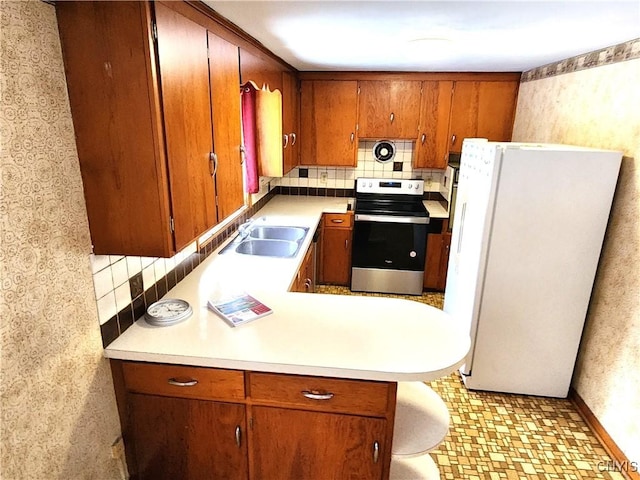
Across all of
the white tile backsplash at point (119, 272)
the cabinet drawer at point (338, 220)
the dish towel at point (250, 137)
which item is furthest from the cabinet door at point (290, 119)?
the white tile backsplash at point (119, 272)

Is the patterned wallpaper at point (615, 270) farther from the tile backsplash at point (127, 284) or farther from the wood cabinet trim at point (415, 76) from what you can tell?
the tile backsplash at point (127, 284)

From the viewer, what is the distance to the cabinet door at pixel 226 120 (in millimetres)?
1655

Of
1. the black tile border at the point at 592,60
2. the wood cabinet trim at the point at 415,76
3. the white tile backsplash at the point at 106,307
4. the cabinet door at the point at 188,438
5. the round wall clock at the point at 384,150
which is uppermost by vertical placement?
the wood cabinet trim at the point at 415,76

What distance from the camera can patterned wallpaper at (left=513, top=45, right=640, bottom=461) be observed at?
6.56 ft

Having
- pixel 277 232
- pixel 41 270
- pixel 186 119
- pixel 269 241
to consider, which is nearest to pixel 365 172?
pixel 277 232

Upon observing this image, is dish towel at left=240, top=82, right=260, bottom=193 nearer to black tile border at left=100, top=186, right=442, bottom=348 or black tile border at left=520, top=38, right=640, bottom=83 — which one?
black tile border at left=100, top=186, right=442, bottom=348

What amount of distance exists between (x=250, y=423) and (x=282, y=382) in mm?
246

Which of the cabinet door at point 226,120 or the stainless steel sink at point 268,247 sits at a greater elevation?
the cabinet door at point 226,120

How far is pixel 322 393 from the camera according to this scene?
1.45m

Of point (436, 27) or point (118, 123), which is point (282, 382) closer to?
point (118, 123)

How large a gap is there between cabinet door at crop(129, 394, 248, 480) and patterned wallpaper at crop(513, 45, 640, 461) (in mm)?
1927

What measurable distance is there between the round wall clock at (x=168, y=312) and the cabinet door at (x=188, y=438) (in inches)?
11.6

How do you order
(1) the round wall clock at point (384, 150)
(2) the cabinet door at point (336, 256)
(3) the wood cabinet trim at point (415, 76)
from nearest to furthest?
(3) the wood cabinet trim at point (415, 76) < (2) the cabinet door at point (336, 256) < (1) the round wall clock at point (384, 150)

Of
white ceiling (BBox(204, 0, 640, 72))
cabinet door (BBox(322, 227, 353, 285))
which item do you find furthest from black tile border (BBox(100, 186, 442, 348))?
white ceiling (BBox(204, 0, 640, 72))
